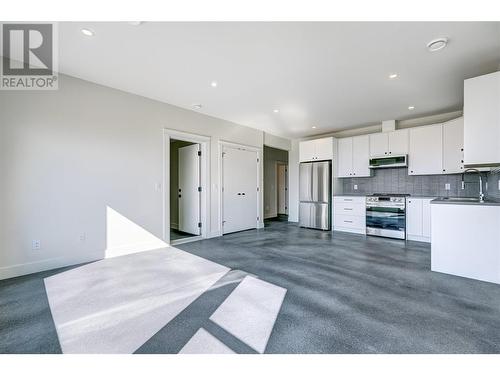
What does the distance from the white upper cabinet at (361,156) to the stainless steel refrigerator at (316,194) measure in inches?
24.0

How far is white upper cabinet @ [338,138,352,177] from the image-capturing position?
5824 mm

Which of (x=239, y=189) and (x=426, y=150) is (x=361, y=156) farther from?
(x=239, y=189)

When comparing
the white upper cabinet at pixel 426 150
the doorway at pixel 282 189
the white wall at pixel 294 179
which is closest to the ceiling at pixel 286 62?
the white upper cabinet at pixel 426 150

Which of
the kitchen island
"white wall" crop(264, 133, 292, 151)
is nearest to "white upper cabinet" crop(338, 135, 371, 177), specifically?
"white wall" crop(264, 133, 292, 151)

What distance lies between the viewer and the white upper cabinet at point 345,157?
5.82m

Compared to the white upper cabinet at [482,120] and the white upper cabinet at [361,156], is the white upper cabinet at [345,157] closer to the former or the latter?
the white upper cabinet at [361,156]

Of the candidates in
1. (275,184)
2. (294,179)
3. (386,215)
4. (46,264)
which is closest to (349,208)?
(386,215)

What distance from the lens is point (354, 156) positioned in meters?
5.73

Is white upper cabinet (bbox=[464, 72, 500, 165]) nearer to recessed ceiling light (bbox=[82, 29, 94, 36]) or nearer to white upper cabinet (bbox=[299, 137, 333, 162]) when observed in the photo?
A: white upper cabinet (bbox=[299, 137, 333, 162])

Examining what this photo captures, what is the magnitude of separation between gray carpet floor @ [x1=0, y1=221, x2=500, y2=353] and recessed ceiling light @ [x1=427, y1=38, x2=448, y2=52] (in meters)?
2.63

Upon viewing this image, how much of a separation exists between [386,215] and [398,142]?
1642 mm

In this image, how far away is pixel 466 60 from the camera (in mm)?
2801

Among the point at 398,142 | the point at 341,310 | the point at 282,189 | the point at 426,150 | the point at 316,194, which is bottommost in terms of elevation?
the point at 341,310
